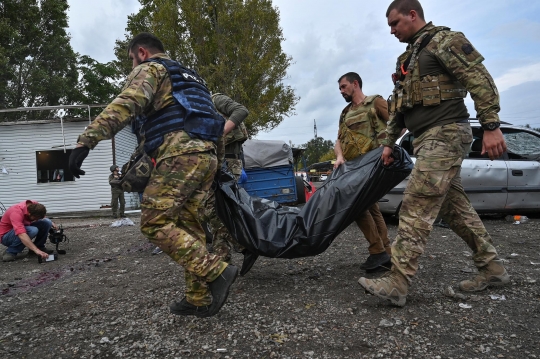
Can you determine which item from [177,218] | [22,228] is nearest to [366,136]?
[177,218]

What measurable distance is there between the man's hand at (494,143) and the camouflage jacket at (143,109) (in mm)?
1757

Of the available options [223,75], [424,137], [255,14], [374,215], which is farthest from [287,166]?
[255,14]

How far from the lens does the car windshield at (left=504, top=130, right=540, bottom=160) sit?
5898 mm

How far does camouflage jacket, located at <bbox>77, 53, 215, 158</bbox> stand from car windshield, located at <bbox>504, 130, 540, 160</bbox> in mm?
5566

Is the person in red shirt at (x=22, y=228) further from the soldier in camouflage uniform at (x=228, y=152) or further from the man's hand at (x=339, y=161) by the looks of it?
the man's hand at (x=339, y=161)

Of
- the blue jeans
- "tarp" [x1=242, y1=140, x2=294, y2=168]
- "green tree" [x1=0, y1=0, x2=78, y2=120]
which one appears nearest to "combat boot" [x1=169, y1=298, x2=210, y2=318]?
the blue jeans

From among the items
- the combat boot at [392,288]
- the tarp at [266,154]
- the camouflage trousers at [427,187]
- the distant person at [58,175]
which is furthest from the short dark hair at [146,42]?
the distant person at [58,175]

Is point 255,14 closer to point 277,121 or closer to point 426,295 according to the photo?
point 277,121

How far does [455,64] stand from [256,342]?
2.10 metres

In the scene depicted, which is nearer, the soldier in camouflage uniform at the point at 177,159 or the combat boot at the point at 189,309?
the soldier in camouflage uniform at the point at 177,159

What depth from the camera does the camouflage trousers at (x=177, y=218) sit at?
2215 millimetres

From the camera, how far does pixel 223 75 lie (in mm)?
17672

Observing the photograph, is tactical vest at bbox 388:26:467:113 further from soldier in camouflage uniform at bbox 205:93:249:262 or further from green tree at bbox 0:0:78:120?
green tree at bbox 0:0:78:120

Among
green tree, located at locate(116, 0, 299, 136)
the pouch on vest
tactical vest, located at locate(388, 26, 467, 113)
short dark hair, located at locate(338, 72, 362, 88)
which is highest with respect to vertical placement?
green tree, located at locate(116, 0, 299, 136)
